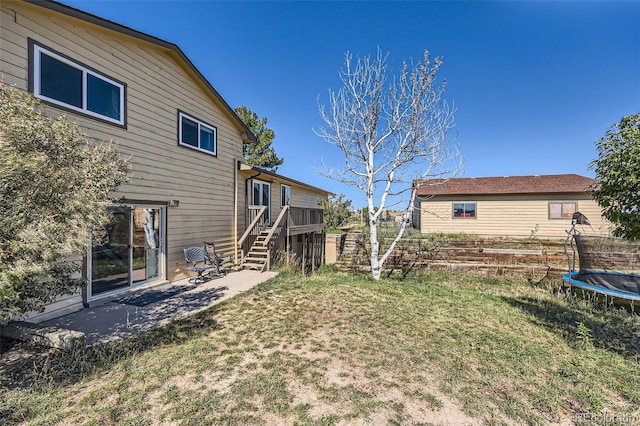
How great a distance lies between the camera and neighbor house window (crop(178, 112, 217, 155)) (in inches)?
320

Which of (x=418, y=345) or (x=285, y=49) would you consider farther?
(x=285, y=49)

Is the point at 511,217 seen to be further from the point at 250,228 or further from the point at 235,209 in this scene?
the point at 235,209

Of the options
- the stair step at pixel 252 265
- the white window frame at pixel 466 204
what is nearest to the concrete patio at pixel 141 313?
the stair step at pixel 252 265

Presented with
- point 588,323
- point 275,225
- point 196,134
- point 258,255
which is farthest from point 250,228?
point 588,323

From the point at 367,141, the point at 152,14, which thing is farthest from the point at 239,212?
the point at 152,14

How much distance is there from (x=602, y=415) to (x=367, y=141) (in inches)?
287

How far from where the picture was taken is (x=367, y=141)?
8367 millimetres

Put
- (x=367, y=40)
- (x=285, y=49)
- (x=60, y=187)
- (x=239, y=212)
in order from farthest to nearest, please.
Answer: (x=285, y=49) → (x=239, y=212) → (x=367, y=40) → (x=60, y=187)

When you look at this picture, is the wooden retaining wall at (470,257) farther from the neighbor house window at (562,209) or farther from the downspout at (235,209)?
the neighbor house window at (562,209)

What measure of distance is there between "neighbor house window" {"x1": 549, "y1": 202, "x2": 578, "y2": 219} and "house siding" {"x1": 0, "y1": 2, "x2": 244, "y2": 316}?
1874 cm

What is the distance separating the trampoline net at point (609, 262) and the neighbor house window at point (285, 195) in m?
12.1

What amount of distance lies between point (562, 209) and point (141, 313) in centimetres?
2151

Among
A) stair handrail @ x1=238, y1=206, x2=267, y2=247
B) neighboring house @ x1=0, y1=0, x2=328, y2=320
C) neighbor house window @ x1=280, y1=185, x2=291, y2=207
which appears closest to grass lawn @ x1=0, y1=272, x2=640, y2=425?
neighboring house @ x1=0, y1=0, x2=328, y2=320

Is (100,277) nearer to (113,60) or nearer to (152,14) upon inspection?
(113,60)
